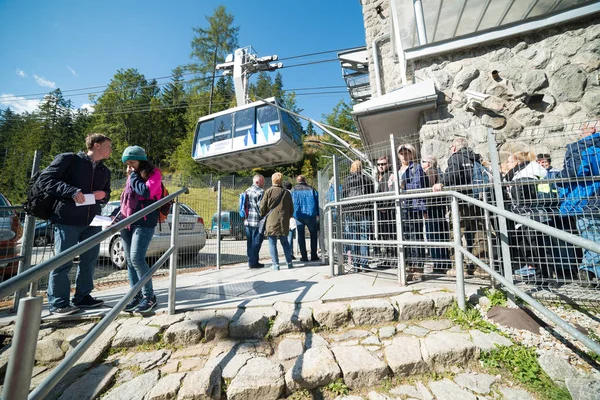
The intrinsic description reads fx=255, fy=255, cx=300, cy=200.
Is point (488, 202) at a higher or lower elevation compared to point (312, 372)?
higher

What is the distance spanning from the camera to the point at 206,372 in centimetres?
177

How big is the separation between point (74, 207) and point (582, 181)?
5.16 meters

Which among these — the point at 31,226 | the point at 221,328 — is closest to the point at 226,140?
the point at 31,226

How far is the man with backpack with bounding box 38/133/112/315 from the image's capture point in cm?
247

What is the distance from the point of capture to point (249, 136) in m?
11.4

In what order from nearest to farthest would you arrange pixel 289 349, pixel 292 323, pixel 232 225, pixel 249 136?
pixel 289 349
pixel 292 323
pixel 232 225
pixel 249 136

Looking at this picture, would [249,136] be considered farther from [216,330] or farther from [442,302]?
[442,302]

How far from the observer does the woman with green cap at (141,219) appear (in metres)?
2.58

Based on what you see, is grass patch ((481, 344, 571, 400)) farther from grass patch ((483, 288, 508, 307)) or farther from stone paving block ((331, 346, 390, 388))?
stone paving block ((331, 346, 390, 388))

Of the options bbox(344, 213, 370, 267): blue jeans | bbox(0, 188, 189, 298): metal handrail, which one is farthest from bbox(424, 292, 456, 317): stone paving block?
bbox(0, 188, 189, 298): metal handrail

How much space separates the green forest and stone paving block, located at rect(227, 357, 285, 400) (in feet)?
87.5

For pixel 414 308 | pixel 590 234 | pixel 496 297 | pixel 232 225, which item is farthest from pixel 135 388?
pixel 232 225

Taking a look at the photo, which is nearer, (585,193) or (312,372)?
(312,372)

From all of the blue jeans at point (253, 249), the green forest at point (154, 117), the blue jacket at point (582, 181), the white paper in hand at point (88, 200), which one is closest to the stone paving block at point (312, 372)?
the white paper in hand at point (88, 200)
